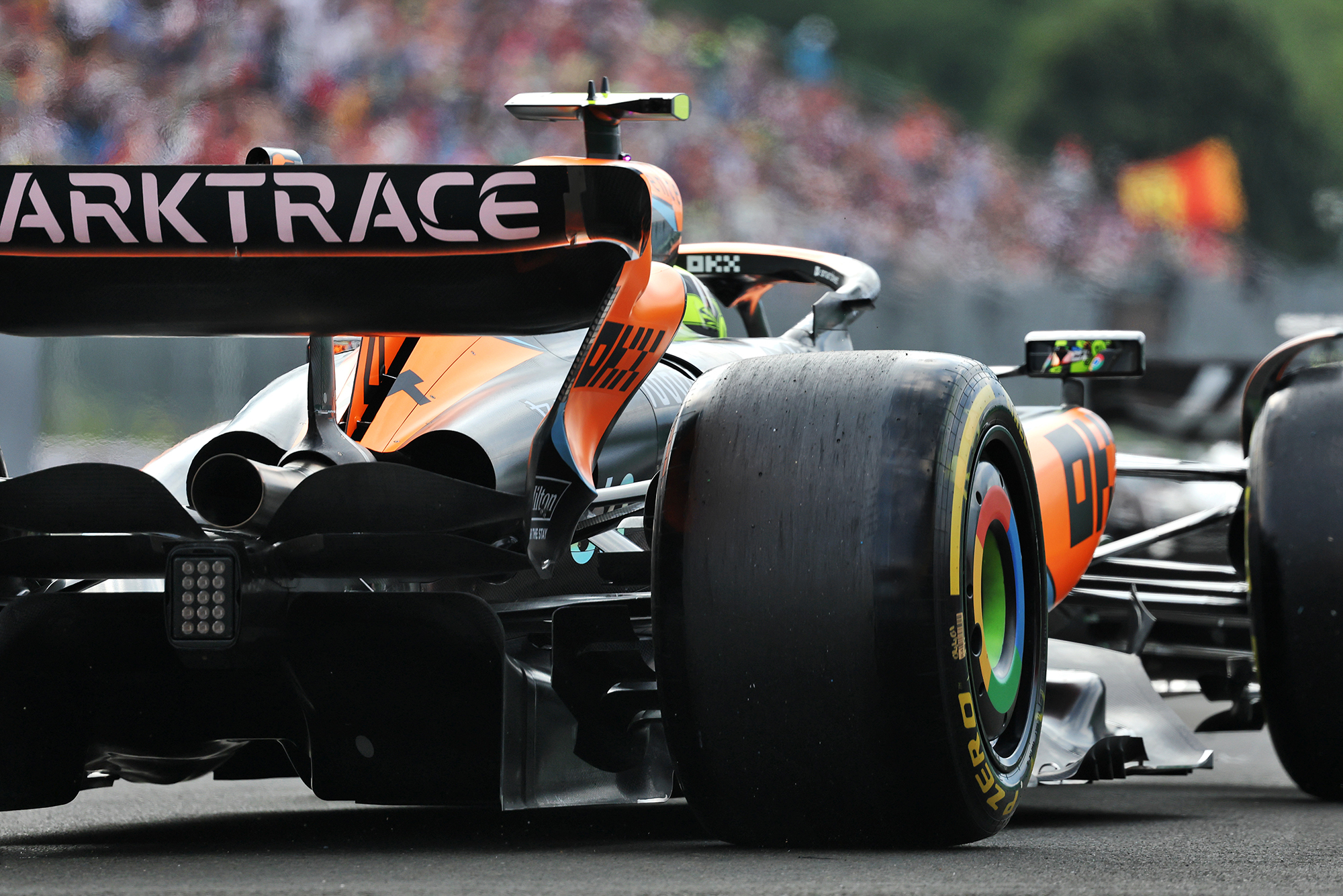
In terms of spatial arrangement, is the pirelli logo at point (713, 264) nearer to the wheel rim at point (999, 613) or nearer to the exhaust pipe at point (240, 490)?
the wheel rim at point (999, 613)

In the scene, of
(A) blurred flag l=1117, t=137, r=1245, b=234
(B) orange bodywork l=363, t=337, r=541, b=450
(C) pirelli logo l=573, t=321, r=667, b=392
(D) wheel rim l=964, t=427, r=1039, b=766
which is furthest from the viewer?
(A) blurred flag l=1117, t=137, r=1245, b=234

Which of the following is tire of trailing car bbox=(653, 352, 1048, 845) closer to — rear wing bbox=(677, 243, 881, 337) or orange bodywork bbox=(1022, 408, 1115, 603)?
orange bodywork bbox=(1022, 408, 1115, 603)

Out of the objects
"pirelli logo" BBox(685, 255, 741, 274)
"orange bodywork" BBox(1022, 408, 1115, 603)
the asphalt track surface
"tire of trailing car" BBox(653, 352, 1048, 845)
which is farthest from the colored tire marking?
Answer: "pirelli logo" BBox(685, 255, 741, 274)

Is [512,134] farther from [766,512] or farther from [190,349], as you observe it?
[766,512]

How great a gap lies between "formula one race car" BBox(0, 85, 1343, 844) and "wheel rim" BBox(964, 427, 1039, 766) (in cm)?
1

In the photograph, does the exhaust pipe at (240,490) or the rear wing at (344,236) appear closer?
the rear wing at (344,236)

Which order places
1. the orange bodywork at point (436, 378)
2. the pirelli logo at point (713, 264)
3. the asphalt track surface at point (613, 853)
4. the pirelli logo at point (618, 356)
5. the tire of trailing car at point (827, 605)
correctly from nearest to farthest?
the asphalt track surface at point (613, 853), the tire of trailing car at point (827, 605), the pirelli logo at point (618, 356), the orange bodywork at point (436, 378), the pirelli logo at point (713, 264)

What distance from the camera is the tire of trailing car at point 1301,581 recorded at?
4.27 meters

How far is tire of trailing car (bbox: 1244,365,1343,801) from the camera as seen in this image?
14.0 ft

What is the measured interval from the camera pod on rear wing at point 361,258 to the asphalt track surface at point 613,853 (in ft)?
1.90

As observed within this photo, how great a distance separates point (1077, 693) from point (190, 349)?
7.60m

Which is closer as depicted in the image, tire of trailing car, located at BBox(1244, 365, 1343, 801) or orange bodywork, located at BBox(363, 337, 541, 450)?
orange bodywork, located at BBox(363, 337, 541, 450)

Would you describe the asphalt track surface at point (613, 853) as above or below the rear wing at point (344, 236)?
below

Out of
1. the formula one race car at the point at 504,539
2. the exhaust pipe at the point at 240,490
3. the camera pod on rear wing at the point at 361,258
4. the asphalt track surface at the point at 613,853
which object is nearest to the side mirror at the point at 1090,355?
the asphalt track surface at the point at 613,853
